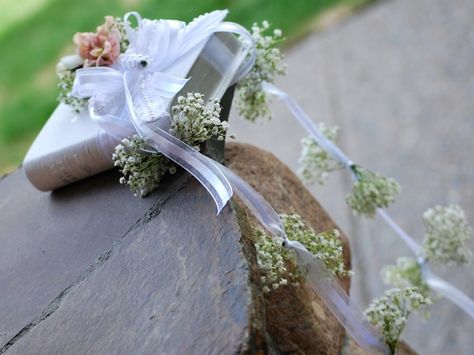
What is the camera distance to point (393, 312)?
4.34 ft

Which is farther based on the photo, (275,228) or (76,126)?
(76,126)

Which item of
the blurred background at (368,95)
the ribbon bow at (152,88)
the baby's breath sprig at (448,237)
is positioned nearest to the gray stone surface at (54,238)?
the ribbon bow at (152,88)

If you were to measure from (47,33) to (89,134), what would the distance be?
3551 millimetres

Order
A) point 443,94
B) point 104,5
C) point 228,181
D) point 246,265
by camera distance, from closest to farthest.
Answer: point 246,265
point 228,181
point 443,94
point 104,5

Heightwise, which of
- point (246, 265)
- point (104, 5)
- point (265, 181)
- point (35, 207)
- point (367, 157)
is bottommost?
point (104, 5)

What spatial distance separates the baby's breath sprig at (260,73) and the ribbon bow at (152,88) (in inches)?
4.2

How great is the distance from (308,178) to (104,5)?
337cm

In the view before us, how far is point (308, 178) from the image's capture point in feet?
5.79

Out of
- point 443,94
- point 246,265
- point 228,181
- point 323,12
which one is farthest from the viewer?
point 323,12

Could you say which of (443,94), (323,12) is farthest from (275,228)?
(323,12)

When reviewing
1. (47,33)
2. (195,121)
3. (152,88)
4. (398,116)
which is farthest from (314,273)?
(47,33)

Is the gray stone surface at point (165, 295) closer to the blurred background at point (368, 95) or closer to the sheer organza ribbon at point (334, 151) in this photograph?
the sheer organza ribbon at point (334, 151)

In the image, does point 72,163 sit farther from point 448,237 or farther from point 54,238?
point 448,237

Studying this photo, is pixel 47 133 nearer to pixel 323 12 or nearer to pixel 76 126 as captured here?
pixel 76 126
